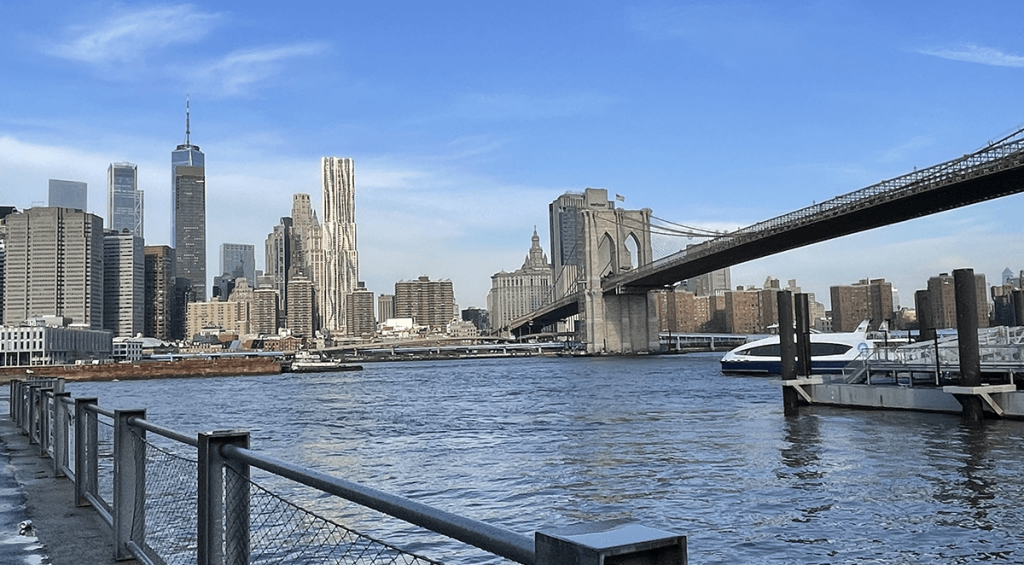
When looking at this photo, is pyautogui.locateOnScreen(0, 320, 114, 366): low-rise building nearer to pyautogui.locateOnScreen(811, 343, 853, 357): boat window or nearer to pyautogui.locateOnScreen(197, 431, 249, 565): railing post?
pyautogui.locateOnScreen(811, 343, 853, 357): boat window

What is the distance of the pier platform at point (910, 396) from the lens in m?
21.4

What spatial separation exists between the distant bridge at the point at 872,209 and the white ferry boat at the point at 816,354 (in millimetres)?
8559

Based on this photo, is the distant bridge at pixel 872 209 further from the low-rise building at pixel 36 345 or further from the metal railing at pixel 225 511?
the low-rise building at pixel 36 345

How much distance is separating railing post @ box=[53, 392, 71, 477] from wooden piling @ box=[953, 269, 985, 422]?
1805cm

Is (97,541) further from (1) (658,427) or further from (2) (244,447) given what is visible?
(1) (658,427)

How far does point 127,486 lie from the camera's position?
18.6 ft

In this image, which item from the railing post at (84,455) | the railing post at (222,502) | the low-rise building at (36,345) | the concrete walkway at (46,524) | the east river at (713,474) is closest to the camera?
the railing post at (222,502)

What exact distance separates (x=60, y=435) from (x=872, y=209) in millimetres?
57177

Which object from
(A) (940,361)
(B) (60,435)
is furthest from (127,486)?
(A) (940,361)

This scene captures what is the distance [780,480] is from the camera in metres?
Result: 14.3

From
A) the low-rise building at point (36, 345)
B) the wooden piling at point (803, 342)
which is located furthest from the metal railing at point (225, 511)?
the low-rise building at point (36, 345)

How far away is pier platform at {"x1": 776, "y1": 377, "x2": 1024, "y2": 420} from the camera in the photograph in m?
21.4

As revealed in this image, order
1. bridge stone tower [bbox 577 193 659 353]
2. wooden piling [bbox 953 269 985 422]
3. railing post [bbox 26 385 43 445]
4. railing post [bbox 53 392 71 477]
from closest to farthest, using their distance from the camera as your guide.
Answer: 1. railing post [bbox 53 392 71 477]
2. railing post [bbox 26 385 43 445]
3. wooden piling [bbox 953 269 985 422]
4. bridge stone tower [bbox 577 193 659 353]

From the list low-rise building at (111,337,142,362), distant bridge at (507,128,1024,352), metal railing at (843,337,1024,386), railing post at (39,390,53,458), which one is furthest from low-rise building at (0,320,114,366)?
railing post at (39,390,53,458)
